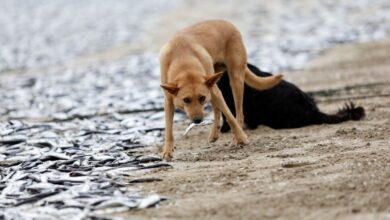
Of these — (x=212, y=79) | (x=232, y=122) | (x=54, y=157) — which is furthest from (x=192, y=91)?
(x=54, y=157)

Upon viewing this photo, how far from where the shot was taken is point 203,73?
910cm

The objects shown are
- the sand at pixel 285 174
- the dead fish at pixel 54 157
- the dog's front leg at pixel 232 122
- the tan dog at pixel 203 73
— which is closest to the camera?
the sand at pixel 285 174

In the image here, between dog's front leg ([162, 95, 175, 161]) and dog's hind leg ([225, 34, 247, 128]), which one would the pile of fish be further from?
dog's hind leg ([225, 34, 247, 128])

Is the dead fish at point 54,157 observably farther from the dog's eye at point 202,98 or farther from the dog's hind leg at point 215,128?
the dog's hind leg at point 215,128

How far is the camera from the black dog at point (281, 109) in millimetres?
10625

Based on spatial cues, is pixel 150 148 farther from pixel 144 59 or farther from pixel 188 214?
pixel 144 59

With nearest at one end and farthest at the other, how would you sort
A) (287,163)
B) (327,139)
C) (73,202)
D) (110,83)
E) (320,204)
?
1. (320,204)
2. (73,202)
3. (287,163)
4. (327,139)
5. (110,83)

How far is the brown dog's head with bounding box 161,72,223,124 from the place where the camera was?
871 centimetres

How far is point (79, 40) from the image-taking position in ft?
94.4

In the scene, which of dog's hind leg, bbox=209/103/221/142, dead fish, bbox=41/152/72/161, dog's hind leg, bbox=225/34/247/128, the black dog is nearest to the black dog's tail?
the black dog

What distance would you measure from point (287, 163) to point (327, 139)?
5.11 ft

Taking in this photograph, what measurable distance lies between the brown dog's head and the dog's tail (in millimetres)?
1695

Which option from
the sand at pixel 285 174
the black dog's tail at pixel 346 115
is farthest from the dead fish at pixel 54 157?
the black dog's tail at pixel 346 115

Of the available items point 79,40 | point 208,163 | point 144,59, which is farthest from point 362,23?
point 208,163
